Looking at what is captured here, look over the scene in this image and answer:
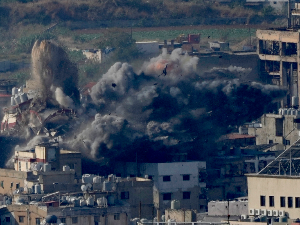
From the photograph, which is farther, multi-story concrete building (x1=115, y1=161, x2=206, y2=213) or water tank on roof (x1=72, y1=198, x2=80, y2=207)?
multi-story concrete building (x1=115, y1=161, x2=206, y2=213)

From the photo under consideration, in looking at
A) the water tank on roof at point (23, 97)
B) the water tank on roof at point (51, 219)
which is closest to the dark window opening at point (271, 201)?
the water tank on roof at point (51, 219)

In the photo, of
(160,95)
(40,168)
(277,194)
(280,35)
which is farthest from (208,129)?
(277,194)

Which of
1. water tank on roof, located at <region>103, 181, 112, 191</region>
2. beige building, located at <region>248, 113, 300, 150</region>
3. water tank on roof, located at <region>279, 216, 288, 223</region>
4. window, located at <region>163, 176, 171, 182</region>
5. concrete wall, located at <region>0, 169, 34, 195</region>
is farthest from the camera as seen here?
beige building, located at <region>248, 113, 300, 150</region>

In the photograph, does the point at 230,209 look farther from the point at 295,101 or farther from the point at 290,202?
the point at 295,101

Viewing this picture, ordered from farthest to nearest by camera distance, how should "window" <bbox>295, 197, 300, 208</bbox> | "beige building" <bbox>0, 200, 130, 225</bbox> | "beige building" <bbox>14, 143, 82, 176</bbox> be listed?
"beige building" <bbox>14, 143, 82, 176</bbox>
"beige building" <bbox>0, 200, 130, 225</bbox>
"window" <bbox>295, 197, 300, 208</bbox>

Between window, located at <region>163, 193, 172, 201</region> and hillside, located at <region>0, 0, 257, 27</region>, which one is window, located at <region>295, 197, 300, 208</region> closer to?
window, located at <region>163, 193, 172, 201</region>

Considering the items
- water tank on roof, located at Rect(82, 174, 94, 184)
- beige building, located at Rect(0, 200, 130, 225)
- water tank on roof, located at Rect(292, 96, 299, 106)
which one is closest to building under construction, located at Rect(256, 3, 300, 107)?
water tank on roof, located at Rect(292, 96, 299, 106)

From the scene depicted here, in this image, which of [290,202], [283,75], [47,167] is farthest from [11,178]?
[283,75]
